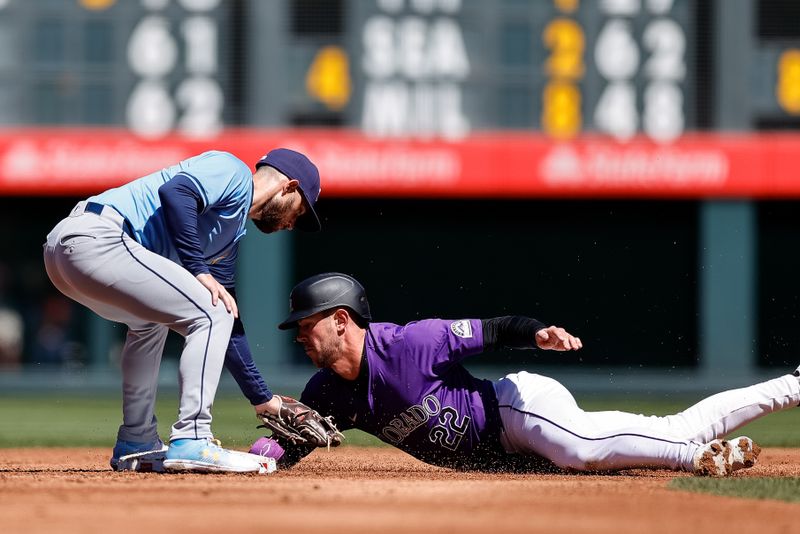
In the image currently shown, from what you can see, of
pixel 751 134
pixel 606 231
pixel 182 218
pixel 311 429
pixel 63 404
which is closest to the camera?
pixel 182 218

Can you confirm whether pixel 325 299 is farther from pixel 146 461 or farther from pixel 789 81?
pixel 789 81

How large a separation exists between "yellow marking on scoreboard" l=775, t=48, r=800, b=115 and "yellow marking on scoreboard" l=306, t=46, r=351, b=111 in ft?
16.0

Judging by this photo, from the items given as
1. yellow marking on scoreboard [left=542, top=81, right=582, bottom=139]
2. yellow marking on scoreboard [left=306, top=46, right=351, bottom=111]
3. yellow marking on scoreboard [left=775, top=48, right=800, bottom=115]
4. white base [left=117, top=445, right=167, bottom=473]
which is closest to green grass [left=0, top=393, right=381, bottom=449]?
white base [left=117, top=445, right=167, bottom=473]

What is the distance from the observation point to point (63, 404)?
14227 mm

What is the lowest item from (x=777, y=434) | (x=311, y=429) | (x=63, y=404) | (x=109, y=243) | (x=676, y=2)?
(x=63, y=404)

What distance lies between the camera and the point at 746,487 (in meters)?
4.94

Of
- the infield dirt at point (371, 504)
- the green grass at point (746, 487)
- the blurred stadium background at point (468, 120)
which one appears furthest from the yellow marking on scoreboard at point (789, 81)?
the green grass at point (746, 487)

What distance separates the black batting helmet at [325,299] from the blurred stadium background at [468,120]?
33.1ft

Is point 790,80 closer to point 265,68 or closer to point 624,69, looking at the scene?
point 624,69

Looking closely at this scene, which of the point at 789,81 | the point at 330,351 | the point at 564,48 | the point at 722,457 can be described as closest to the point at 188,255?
the point at 330,351

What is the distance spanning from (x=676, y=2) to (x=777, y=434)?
7.76 m

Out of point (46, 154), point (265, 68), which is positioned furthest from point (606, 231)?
point (46, 154)

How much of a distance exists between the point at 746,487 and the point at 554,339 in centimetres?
84

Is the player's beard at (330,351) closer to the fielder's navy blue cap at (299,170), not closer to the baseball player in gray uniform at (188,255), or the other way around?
the baseball player in gray uniform at (188,255)
